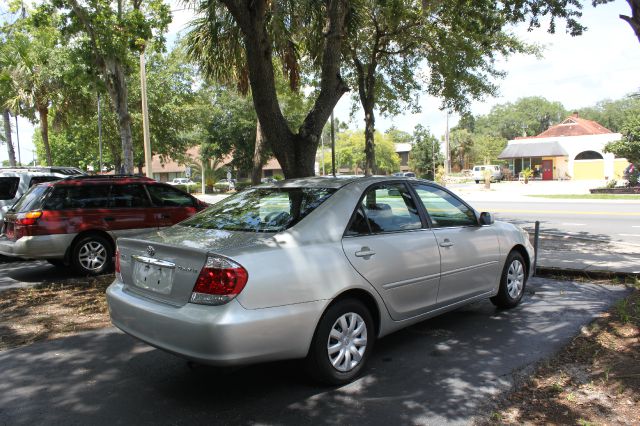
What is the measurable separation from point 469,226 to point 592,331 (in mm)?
1564

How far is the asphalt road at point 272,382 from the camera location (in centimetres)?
345

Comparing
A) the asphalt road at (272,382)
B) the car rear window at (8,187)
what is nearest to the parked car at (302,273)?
the asphalt road at (272,382)

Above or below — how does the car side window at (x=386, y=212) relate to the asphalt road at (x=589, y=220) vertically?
above

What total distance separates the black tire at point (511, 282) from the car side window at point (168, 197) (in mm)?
5799

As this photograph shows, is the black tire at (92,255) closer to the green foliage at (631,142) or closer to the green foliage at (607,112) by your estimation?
the green foliage at (631,142)

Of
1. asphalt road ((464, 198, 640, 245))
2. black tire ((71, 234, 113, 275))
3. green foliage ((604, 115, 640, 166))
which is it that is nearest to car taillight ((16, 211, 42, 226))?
black tire ((71, 234, 113, 275))

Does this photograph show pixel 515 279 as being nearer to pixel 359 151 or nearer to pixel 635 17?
pixel 635 17

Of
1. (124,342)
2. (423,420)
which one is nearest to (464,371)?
(423,420)

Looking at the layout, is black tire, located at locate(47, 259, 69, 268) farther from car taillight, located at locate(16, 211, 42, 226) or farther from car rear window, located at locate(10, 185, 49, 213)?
car rear window, located at locate(10, 185, 49, 213)

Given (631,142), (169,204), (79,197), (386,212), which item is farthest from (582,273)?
(631,142)

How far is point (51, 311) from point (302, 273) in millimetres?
4134

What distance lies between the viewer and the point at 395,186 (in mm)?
4785

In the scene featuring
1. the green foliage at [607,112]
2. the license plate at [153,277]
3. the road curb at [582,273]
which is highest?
the green foliage at [607,112]

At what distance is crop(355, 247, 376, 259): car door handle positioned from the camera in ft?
13.0
